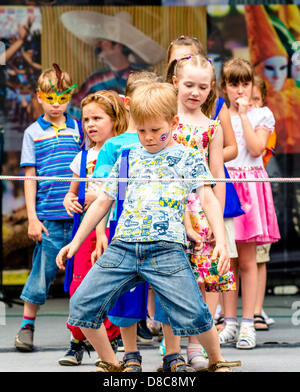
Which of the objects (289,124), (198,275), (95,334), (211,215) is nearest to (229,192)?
(198,275)

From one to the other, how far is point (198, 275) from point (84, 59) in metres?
3.01

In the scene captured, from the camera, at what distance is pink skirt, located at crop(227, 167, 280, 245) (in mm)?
4645

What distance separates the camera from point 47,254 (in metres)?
4.56

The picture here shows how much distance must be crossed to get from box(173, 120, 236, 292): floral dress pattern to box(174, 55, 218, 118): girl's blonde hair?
0.17 meters

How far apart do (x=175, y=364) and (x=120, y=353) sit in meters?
0.95

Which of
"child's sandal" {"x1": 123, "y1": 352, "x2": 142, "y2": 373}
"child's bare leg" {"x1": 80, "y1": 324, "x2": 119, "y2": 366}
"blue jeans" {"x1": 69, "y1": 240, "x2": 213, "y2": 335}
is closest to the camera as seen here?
"blue jeans" {"x1": 69, "y1": 240, "x2": 213, "y2": 335}

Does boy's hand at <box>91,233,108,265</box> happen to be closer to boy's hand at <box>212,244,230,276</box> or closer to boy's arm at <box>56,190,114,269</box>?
boy's arm at <box>56,190,114,269</box>

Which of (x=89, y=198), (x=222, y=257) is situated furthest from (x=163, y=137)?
(x=89, y=198)

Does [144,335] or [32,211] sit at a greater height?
[32,211]

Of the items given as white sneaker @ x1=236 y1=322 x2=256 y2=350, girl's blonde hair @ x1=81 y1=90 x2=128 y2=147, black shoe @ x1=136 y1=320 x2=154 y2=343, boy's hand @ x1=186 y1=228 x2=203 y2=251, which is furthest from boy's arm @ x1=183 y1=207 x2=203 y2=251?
black shoe @ x1=136 y1=320 x2=154 y2=343

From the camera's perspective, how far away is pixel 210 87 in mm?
3775

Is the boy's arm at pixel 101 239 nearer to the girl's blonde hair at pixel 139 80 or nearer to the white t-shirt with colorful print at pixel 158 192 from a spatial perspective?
the white t-shirt with colorful print at pixel 158 192

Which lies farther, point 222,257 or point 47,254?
point 47,254

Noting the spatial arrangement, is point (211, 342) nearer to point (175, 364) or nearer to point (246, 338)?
point (175, 364)
